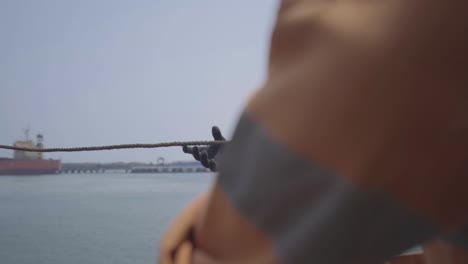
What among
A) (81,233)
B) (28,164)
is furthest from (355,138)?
(28,164)

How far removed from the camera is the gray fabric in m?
0.36

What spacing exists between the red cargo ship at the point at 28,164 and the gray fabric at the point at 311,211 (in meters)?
44.9

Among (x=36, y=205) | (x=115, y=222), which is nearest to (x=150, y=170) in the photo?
(x=36, y=205)

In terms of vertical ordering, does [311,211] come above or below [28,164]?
above

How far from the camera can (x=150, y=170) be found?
65.9 metres

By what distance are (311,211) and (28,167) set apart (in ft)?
163

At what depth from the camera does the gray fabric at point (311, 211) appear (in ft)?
1.17

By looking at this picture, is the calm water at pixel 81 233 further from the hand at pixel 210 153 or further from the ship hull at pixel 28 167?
the ship hull at pixel 28 167

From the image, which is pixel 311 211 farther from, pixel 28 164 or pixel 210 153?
pixel 28 164

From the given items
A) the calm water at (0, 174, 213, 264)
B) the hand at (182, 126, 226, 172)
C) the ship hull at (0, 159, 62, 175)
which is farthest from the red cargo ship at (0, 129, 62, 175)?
the hand at (182, 126, 226, 172)

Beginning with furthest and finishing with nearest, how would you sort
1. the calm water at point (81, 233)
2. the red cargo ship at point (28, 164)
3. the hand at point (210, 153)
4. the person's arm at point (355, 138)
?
the red cargo ship at point (28, 164) < the calm water at point (81, 233) < the hand at point (210, 153) < the person's arm at point (355, 138)

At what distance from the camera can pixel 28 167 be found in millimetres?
45031

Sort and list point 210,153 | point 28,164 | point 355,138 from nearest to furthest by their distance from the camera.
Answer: point 355,138
point 210,153
point 28,164

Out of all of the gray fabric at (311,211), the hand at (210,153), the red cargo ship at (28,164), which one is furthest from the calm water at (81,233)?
the red cargo ship at (28,164)
